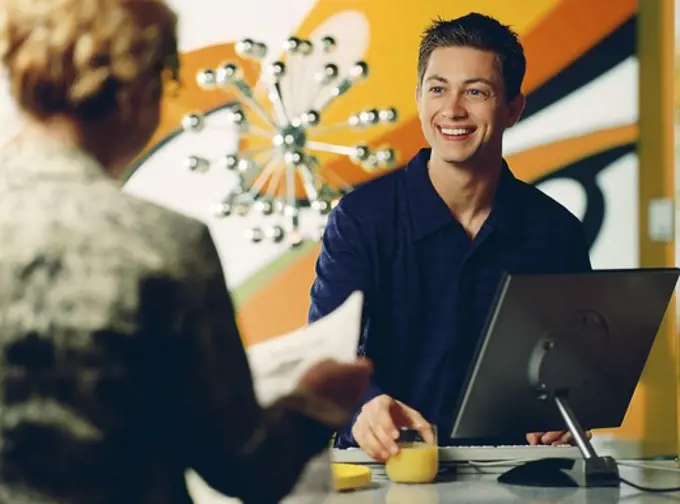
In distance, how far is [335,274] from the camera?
2.15 meters

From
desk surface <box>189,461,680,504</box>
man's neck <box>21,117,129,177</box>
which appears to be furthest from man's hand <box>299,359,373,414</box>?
desk surface <box>189,461,680,504</box>

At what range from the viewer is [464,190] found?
91.5 inches

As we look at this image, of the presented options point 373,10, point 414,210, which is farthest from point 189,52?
point 414,210

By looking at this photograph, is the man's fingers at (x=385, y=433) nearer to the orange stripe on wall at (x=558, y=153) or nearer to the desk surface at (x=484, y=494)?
the desk surface at (x=484, y=494)

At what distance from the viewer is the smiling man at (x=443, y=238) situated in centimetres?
218

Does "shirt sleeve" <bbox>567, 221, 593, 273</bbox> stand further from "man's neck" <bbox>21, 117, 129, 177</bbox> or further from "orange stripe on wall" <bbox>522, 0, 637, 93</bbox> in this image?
"man's neck" <bbox>21, 117, 129, 177</bbox>

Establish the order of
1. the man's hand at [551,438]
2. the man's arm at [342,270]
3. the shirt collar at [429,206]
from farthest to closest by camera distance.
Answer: the shirt collar at [429,206] → the man's arm at [342,270] → the man's hand at [551,438]

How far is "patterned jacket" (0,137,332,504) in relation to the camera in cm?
93

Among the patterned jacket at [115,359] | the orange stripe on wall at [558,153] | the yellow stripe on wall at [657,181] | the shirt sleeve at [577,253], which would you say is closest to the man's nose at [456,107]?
the shirt sleeve at [577,253]

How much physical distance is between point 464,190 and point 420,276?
24cm

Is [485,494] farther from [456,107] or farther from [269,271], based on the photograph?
[269,271]

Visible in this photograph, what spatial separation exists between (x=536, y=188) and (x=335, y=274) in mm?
791

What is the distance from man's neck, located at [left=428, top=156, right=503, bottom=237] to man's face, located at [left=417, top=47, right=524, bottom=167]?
0.02 meters

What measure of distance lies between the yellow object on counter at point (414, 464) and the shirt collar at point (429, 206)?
699 millimetres
